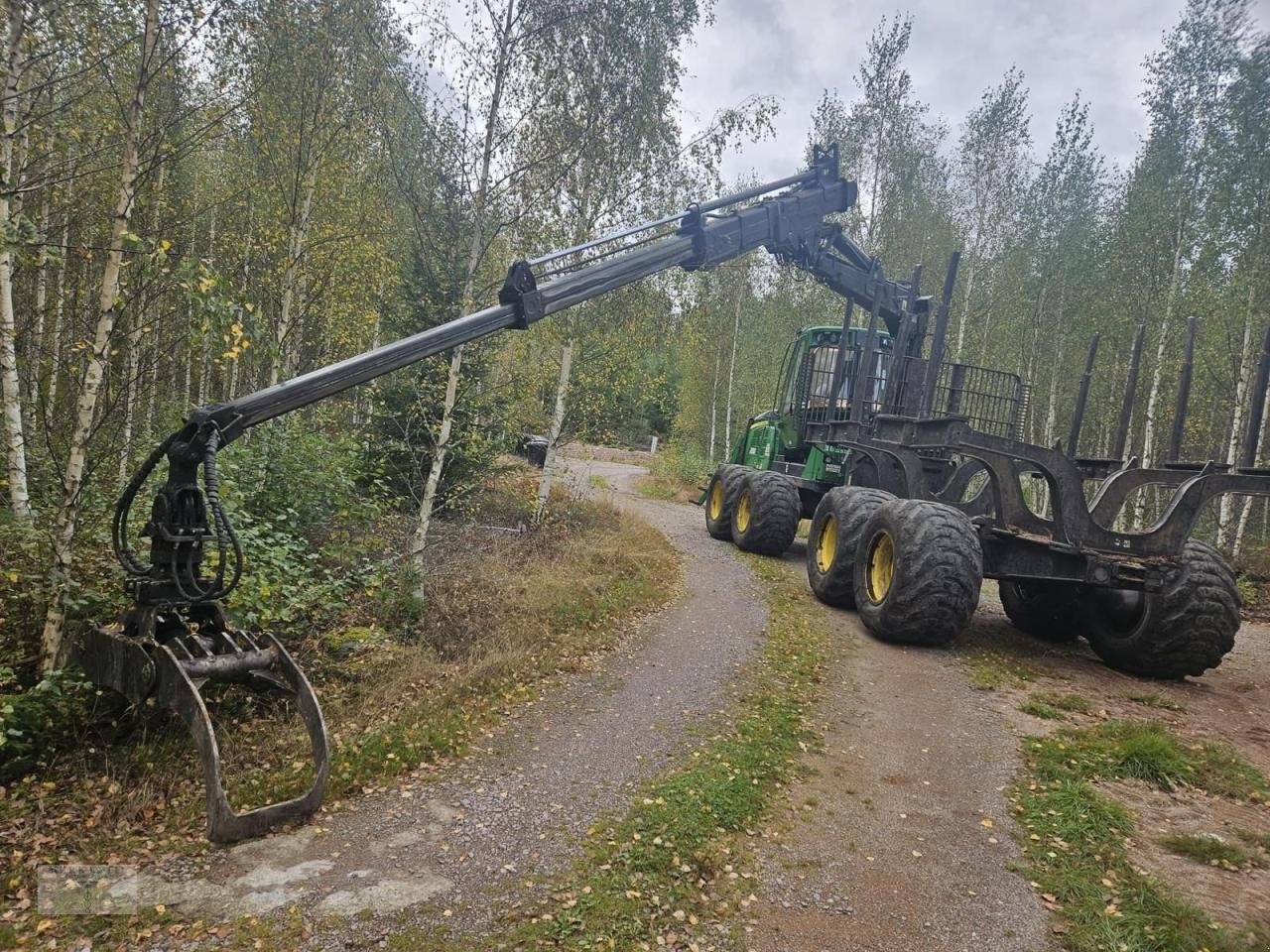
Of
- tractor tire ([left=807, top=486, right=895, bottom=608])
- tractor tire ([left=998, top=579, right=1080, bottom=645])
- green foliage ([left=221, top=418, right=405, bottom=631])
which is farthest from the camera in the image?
tractor tire ([left=807, top=486, right=895, bottom=608])

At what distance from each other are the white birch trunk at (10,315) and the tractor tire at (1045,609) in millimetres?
8369

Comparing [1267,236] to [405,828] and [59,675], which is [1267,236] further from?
[59,675]

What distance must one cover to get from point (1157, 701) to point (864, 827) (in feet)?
11.8

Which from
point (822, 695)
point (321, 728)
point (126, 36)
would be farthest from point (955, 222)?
point (321, 728)

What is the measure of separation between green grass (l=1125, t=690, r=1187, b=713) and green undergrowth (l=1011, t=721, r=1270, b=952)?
29.5 inches

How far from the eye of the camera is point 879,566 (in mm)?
6891

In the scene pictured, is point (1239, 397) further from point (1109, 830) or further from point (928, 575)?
point (1109, 830)

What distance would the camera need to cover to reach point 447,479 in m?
9.08

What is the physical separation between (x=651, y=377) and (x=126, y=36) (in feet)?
29.3

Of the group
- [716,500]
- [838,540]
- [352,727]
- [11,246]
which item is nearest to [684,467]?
[716,500]

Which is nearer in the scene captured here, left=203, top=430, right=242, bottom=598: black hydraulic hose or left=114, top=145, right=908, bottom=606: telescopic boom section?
left=203, top=430, right=242, bottom=598: black hydraulic hose

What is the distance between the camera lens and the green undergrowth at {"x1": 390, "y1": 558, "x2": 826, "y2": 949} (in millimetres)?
2514

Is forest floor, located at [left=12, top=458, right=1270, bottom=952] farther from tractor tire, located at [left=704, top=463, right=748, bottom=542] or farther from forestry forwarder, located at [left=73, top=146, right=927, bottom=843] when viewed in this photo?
tractor tire, located at [left=704, top=463, right=748, bottom=542]

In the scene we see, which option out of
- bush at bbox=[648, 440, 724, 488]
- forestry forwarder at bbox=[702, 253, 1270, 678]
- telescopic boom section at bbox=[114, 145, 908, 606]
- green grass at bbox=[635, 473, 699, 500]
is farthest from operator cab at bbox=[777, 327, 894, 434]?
bush at bbox=[648, 440, 724, 488]
